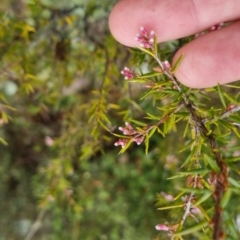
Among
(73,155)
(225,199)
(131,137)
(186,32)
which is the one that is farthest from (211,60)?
(73,155)

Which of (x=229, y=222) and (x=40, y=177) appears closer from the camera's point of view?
(x=229, y=222)

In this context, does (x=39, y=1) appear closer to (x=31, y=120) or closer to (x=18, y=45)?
(x=18, y=45)

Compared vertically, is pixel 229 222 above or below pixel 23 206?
above

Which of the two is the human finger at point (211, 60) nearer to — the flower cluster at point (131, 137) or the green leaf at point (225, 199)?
the flower cluster at point (131, 137)

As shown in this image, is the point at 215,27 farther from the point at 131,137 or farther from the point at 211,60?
the point at 131,137

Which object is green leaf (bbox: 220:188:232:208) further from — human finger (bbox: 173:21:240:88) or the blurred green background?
the blurred green background

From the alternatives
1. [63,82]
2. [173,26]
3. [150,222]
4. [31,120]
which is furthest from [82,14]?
[150,222]
